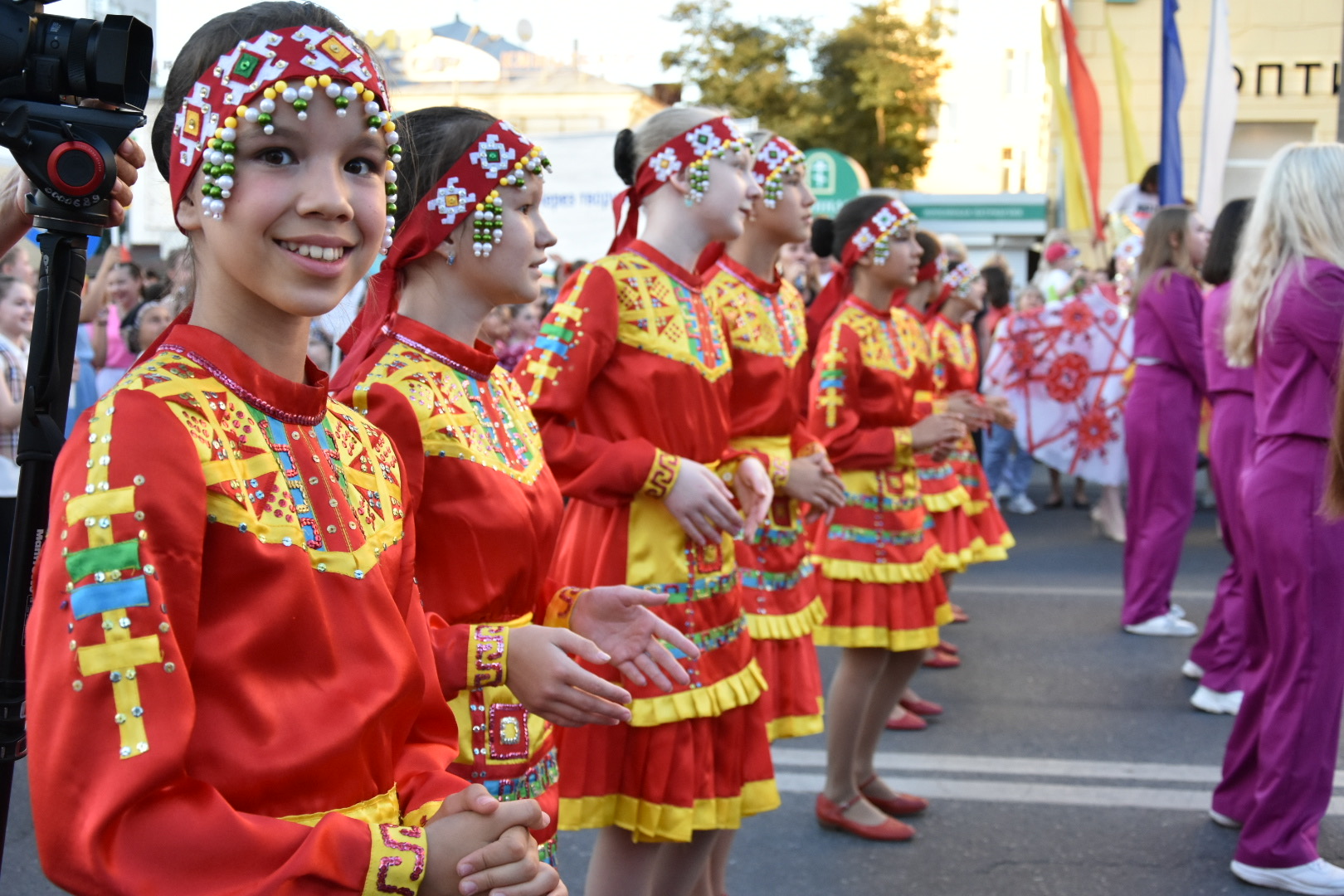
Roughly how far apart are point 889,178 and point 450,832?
34456 mm

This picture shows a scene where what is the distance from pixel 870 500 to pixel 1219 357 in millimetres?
1651

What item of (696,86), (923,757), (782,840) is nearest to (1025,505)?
(923,757)

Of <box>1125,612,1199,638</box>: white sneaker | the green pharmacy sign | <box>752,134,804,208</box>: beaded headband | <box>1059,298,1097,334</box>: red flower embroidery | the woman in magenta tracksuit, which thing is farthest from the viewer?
the green pharmacy sign

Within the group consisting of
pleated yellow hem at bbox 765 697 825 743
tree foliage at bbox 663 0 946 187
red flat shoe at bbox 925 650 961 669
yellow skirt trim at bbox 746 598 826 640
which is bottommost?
red flat shoe at bbox 925 650 961 669

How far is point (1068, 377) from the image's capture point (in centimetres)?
1077

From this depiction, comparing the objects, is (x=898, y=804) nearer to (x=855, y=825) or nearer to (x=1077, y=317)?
(x=855, y=825)

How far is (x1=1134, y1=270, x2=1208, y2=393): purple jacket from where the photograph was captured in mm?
7012

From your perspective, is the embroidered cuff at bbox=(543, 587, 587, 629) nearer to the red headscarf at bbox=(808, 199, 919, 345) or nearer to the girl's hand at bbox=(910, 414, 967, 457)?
the girl's hand at bbox=(910, 414, 967, 457)

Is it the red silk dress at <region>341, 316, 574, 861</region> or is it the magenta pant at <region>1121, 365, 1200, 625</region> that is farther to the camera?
the magenta pant at <region>1121, 365, 1200, 625</region>

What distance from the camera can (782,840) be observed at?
4.70 m

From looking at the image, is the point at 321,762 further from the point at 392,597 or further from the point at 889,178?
the point at 889,178

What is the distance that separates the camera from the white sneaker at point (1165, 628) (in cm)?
769

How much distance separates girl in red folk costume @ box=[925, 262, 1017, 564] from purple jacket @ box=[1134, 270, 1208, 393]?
37.6 inches

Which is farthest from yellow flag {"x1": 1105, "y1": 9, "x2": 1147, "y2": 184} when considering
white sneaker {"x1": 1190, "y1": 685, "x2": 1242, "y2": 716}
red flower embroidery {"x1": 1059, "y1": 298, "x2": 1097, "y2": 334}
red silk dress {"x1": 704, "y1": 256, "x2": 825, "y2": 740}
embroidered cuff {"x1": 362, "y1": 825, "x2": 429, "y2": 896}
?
embroidered cuff {"x1": 362, "y1": 825, "x2": 429, "y2": 896}
